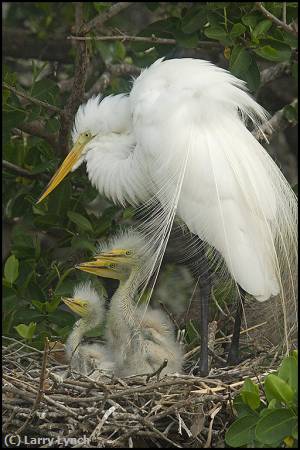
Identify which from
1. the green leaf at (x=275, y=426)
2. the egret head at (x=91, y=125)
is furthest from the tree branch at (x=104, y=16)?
the green leaf at (x=275, y=426)

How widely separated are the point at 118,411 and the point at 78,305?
63cm

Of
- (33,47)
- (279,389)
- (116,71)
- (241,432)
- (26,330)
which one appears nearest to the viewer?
(279,389)

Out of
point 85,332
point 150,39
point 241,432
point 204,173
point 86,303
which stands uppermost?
point 150,39

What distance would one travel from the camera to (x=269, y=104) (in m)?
4.84

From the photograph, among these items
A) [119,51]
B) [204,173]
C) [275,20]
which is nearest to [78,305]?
[204,173]

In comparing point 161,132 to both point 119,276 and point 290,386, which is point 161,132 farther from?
point 290,386

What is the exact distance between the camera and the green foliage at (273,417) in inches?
110

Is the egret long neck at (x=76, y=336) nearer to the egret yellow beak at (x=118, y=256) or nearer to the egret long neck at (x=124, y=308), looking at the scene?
the egret long neck at (x=124, y=308)

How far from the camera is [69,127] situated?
3.93m

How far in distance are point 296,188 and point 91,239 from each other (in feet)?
2.57

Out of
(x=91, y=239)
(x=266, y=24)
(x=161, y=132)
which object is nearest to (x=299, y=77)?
(x=266, y=24)

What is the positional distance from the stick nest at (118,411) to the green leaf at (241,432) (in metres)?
0.12

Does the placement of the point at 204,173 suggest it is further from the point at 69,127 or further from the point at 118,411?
the point at 118,411

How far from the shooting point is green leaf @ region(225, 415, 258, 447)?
9.43 feet
